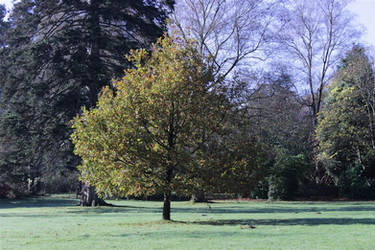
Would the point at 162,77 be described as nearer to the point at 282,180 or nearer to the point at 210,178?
the point at 210,178

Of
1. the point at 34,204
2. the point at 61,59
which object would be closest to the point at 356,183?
the point at 61,59

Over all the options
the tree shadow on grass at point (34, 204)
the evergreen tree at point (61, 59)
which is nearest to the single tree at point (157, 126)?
the evergreen tree at point (61, 59)

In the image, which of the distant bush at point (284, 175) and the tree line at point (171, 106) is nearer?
the tree line at point (171, 106)

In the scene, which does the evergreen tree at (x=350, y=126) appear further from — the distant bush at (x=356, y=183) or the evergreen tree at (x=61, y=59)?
the evergreen tree at (x=61, y=59)

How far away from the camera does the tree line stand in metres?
14.5

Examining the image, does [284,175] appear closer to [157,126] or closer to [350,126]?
[350,126]

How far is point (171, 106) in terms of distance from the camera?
14.6m

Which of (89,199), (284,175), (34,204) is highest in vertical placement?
(284,175)

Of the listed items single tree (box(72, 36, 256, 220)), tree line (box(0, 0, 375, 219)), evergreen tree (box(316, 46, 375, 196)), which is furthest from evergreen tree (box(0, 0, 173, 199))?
evergreen tree (box(316, 46, 375, 196))

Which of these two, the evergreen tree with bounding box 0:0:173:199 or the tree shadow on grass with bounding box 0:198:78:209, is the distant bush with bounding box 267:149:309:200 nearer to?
the evergreen tree with bounding box 0:0:173:199

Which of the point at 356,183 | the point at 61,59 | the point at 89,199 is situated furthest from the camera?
the point at 356,183

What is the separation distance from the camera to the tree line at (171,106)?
14492mm

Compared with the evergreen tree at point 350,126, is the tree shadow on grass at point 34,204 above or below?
below

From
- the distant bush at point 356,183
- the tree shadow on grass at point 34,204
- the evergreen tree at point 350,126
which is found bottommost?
the tree shadow on grass at point 34,204
